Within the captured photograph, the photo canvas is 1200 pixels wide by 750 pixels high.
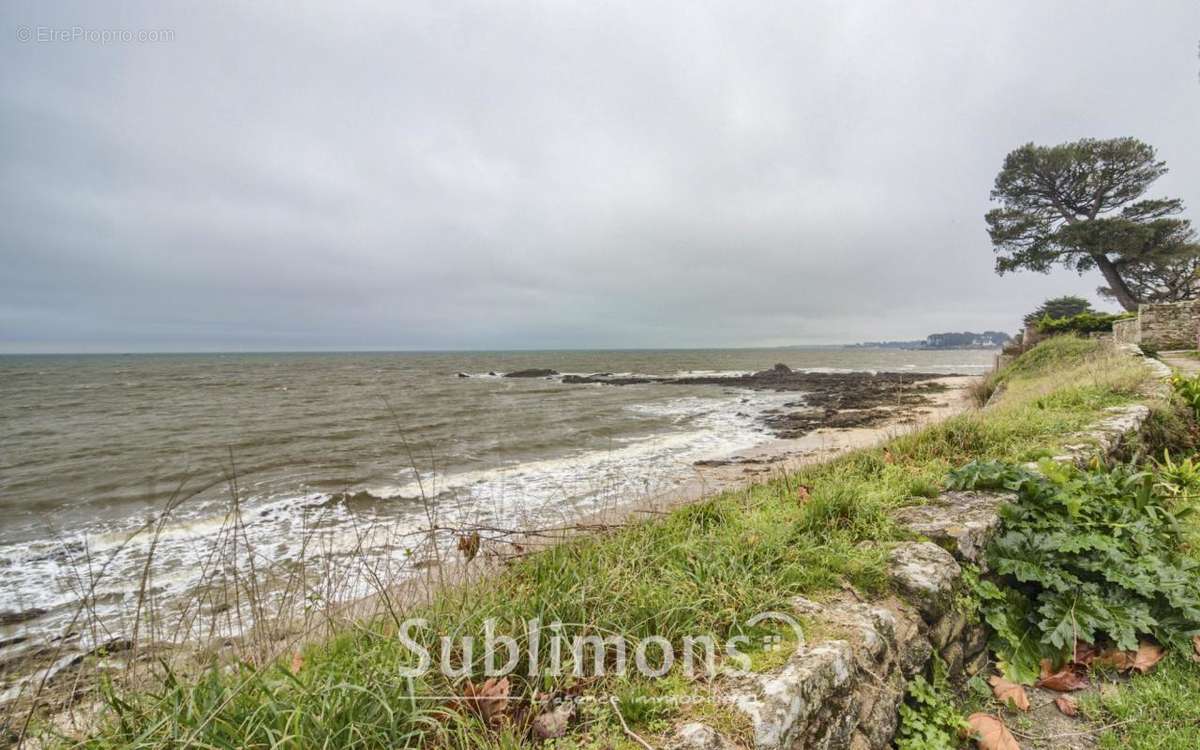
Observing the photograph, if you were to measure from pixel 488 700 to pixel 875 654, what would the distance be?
5.44 ft

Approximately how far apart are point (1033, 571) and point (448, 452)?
1228 cm

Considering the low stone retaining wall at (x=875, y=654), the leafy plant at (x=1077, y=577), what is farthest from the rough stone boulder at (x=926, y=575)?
the leafy plant at (x=1077, y=577)

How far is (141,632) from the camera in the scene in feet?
14.5

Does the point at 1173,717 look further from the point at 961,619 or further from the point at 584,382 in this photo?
the point at 584,382

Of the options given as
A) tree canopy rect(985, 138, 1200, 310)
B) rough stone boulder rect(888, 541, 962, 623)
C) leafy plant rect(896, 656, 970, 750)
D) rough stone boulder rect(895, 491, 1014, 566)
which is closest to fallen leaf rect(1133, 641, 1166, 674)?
rough stone boulder rect(895, 491, 1014, 566)

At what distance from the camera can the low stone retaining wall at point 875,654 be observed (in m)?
1.63

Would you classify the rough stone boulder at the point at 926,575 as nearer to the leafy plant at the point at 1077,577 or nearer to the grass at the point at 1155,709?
the leafy plant at the point at 1077,577

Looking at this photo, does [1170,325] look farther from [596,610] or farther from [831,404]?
[596,610]

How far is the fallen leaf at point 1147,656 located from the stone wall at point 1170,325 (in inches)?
710

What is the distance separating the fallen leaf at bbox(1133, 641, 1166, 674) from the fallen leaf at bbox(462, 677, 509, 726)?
3.10 metres

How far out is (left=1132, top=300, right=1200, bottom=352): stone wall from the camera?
561 inches

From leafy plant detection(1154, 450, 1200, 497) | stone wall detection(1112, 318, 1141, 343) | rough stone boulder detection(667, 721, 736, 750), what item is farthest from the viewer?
stone wall detection(1112, 318, 1141, 343)

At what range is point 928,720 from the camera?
6.97 ft

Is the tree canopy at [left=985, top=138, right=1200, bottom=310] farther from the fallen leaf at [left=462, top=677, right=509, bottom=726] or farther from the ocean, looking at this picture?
the fallen leaf at [left=462, top=677, right=509, bottom=726]
